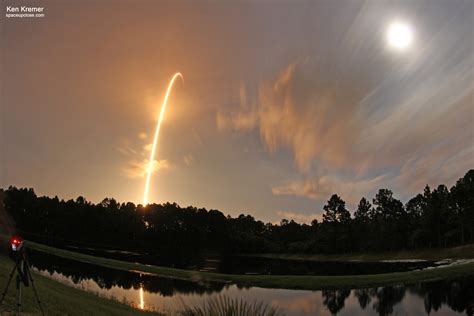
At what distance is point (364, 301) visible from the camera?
43.3m

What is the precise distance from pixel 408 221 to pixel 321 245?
3473 cm

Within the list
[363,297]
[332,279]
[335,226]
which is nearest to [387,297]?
[363,297]

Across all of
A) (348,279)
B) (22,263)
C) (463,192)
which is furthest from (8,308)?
(463,192)

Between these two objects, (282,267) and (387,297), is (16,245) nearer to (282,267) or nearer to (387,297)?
(387,297)

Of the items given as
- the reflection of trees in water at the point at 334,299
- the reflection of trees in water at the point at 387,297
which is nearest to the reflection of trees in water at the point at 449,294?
the reflection of trees in water at the point at 387,297

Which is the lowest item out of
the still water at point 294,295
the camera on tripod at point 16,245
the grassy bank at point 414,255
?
the grassy bank at point 414,255

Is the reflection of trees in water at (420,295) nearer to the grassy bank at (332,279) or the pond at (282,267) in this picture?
the grassy bank at (332,279)

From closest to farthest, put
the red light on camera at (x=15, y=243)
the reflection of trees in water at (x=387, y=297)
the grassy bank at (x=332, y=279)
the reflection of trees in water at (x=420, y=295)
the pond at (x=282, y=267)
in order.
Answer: the red light on camera at (x=15, y=243) → the reflection of trees in water at (x=420, y=295) → the reflection of trees in water at (x=387, y=297) → the grassy bank at (x=332, y=279) → the pond at (x=282, y=267)

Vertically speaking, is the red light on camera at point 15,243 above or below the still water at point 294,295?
above

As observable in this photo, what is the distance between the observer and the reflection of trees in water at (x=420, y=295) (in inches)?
1476

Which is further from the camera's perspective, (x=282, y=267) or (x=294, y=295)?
(x=282, y=267)

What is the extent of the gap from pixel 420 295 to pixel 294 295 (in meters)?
14.4

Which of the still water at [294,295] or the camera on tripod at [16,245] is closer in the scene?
the camera on tripod at [16,245]

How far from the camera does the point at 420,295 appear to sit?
44.3m
